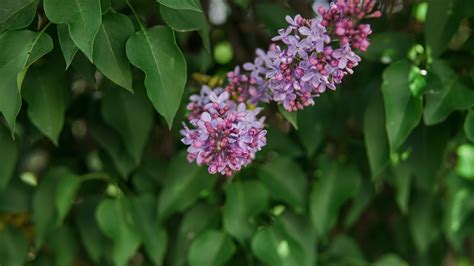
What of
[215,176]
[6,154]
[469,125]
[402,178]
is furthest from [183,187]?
[469,125]

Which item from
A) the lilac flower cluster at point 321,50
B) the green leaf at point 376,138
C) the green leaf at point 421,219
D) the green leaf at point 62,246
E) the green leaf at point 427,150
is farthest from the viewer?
the green leaf at point 421,219

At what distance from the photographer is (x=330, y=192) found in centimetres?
186

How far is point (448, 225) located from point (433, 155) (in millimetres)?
305

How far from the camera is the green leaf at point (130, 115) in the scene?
170 centimetres

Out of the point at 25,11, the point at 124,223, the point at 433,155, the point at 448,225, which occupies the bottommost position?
the point at 448,225

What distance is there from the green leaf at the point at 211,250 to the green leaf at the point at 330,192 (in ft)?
0.79

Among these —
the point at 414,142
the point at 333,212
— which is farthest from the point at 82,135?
the point at 414,142

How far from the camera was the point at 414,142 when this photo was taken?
178cm

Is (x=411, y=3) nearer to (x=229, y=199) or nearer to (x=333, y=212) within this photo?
(x=333, y=212)

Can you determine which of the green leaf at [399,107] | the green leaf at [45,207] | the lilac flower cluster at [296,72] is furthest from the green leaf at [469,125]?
the green leaf at [45,207]

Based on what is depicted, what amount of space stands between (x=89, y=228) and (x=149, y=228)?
197 mm

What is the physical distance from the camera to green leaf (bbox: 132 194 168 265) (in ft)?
5.90

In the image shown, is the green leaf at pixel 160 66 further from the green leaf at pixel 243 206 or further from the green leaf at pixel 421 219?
the green leaf at pixel 421 219

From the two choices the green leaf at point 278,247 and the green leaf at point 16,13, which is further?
the green leaf at point 278,247
